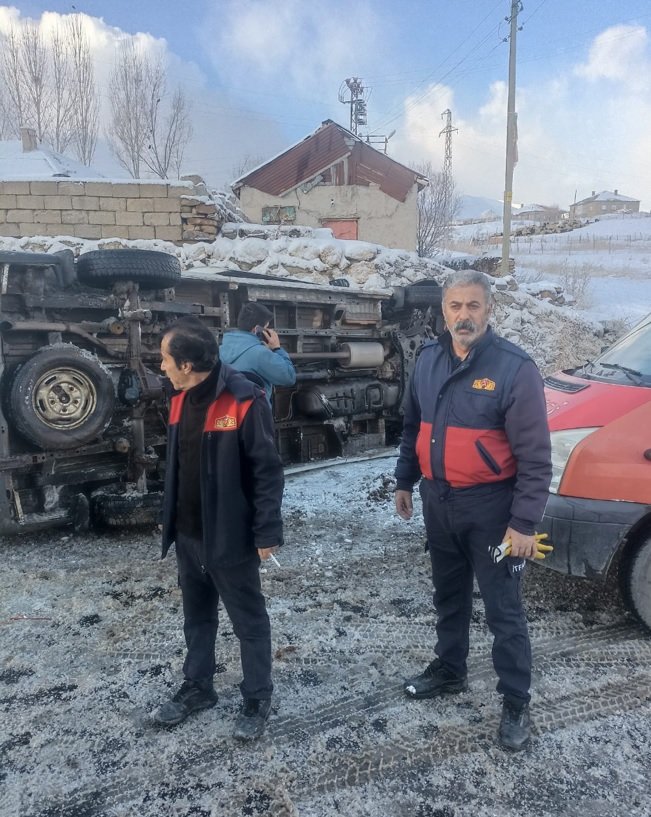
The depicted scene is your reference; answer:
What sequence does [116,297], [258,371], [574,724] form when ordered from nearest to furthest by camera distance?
[574,724] → [258,371] → [116,297]

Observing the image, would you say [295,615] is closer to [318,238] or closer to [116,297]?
[116,297]

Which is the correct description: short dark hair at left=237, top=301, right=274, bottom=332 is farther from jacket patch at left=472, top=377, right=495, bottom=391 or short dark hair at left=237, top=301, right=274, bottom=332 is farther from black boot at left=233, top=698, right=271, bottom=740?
black boot at left=233, top=698, right=271, bottom=740

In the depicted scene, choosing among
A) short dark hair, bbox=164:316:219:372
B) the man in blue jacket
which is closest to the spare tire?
the man in blue jacket

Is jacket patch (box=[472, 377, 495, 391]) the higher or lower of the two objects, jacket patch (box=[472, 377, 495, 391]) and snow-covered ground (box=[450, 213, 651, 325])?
the lower

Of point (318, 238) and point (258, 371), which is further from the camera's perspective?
point (318, 238)

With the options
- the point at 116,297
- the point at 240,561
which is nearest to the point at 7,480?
the point at 116,297

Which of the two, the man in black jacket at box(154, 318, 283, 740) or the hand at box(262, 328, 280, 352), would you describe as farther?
the hand at box(262, 328, 280, 352)

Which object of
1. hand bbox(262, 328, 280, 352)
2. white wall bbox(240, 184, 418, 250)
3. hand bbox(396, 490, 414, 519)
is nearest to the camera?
hand bbox(396, 490, 414, 519)

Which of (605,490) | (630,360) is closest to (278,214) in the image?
(630,360)

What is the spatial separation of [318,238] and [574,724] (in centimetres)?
1174

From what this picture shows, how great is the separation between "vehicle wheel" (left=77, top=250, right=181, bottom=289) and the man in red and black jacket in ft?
10.4

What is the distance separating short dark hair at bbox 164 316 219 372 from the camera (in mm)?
2412

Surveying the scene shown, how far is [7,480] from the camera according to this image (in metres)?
4.40

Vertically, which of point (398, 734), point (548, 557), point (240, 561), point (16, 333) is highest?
point (16, 333)
